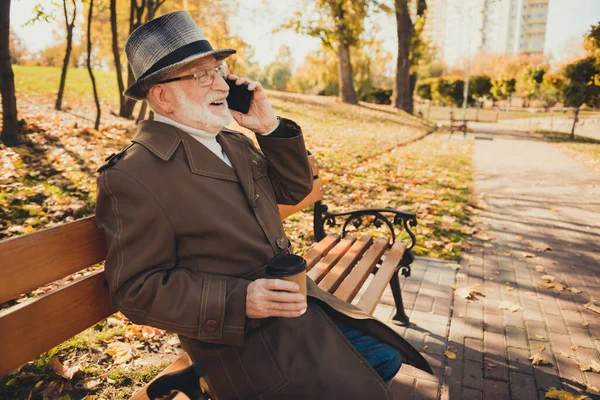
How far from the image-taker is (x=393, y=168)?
9570 mm

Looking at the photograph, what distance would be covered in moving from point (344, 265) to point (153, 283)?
1.75m

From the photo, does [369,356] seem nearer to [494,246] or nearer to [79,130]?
[494,246]

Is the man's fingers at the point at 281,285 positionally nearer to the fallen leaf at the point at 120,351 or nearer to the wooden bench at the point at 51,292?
the wooden bench at the point at 51,292

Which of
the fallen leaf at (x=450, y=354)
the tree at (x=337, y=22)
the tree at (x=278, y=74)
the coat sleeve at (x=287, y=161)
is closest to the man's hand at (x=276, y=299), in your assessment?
the coat sleeve at (x=287, y=161)

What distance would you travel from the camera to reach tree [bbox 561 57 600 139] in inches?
722

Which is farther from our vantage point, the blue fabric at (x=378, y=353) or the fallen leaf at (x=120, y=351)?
the fallen leaf at (x=120, y=351)

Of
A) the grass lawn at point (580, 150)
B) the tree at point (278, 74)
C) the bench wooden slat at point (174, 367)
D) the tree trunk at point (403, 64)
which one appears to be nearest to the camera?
the bench wooden slat at point (174, 367)

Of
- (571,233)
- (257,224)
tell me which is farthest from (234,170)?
(571,233)

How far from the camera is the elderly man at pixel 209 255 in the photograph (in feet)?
5.61

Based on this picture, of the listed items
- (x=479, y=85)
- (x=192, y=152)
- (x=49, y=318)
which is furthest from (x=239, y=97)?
(x=479, y=85)

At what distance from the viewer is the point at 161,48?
1921mm

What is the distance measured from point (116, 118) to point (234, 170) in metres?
7.81

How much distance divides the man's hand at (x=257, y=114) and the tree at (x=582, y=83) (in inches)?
768

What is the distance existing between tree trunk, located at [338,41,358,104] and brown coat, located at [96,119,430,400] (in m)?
21.5
